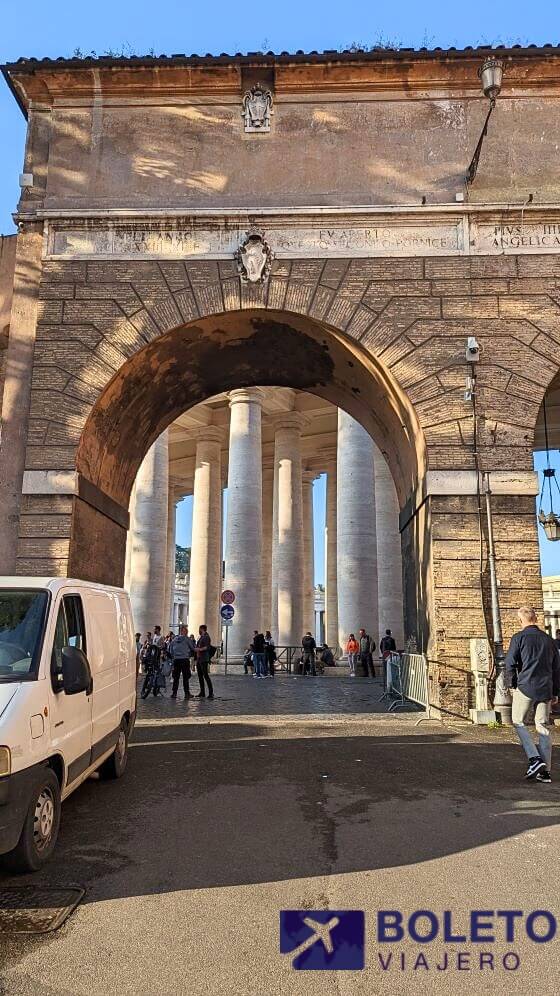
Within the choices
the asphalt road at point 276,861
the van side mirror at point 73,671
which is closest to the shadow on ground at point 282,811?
the asphalt road at point 276,861

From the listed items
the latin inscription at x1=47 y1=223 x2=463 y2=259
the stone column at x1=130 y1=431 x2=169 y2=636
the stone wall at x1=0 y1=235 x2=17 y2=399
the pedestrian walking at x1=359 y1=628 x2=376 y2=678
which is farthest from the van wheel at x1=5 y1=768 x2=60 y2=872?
the stone column at x1=130 y1=431 x2=169 y2=636

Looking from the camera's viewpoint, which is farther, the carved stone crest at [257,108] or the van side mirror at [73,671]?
the carved stone crest at [257,108]

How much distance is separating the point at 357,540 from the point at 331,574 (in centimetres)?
1445

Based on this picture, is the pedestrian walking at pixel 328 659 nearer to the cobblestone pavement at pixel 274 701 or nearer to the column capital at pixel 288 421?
the cobblestone pavement at pixel 274 701

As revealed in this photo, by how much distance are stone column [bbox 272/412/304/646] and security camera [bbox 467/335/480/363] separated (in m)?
19.2

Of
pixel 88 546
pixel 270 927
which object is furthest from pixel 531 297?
pixel 270 927

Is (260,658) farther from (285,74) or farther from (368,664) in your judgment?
(285,74)

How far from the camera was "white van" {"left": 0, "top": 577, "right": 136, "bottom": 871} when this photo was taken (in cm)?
478

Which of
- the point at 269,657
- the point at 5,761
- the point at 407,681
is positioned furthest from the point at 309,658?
the point at 5,761

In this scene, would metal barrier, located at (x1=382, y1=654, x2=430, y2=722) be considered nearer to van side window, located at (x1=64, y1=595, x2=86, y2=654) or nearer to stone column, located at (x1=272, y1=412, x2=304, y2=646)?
van side window, located at (x1=64, y1=595, x2=86, y2=654)

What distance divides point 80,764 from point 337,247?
37.5ft

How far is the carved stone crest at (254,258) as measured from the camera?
47.7ft

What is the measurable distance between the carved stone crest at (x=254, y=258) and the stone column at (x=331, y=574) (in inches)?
1086

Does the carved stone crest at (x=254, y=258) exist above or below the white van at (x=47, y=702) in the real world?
above
